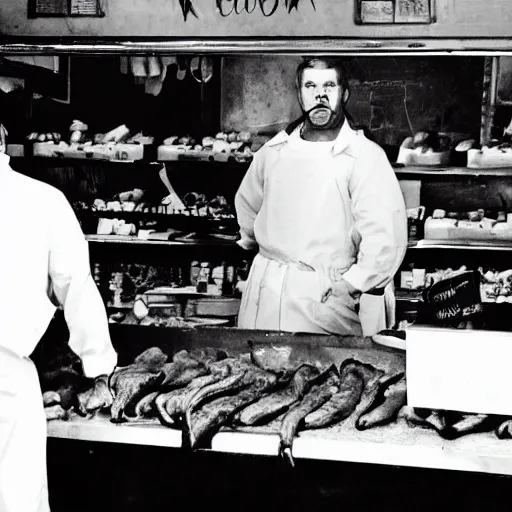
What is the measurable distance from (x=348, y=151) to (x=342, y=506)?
1396 mm

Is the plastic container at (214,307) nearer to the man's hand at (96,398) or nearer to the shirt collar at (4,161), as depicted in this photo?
the man's hand at (96,398)

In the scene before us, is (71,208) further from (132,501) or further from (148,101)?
(132,501)

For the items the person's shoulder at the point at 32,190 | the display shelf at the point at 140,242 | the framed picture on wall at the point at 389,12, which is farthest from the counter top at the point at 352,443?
the framed picture on wall at the point at 389,12

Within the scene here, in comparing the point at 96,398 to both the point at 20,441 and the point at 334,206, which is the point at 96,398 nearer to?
the point at 20,441

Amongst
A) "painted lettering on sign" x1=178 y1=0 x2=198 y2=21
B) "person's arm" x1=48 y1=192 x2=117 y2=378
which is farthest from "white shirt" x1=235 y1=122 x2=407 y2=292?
"person's arm" x1=48 y1=192 x2=117 y2=378

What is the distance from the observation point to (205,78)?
346 cm

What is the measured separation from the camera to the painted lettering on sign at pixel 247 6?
3438mm

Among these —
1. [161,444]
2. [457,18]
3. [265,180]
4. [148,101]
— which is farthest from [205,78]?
[161,444]

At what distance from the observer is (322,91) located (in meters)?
3.41

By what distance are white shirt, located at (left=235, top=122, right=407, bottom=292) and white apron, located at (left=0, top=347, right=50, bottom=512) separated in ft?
3.64

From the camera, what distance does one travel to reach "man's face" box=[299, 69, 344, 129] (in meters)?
3.40

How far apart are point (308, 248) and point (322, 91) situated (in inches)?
25.2

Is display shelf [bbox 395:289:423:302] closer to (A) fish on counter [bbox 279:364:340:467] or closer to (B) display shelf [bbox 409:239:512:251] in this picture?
(B) display shelf [bbox 409:239:512:251]

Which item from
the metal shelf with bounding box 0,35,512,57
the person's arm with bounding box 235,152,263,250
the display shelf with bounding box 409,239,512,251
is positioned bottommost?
the display shelf with bounding box 409,239,512,251
